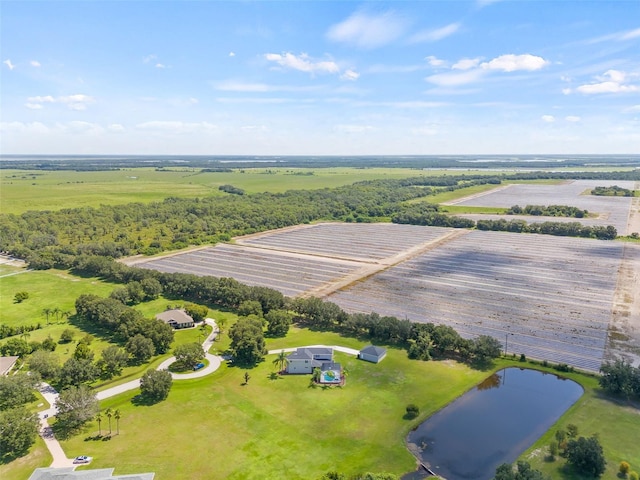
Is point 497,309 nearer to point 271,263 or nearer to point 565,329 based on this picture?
point 565,329

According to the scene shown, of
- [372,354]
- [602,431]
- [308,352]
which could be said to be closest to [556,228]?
[372,354]

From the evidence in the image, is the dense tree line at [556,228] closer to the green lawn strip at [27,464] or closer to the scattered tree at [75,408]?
the scattered tree at [75,408]

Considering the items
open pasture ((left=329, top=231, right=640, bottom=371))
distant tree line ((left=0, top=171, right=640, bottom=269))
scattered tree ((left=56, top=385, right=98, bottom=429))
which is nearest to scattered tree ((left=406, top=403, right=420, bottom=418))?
open pasture ((left=329, top=231, right=640, bottom=371))

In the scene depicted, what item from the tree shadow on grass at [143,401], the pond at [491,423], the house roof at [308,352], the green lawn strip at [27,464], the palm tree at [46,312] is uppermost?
the house roof at [308,352]

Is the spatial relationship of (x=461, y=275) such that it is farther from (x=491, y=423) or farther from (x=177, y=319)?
(x=177, y=319)

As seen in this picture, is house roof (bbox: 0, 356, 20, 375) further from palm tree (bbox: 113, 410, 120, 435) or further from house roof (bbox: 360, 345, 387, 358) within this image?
house roof (bbox: 360, 345, 387, 358)

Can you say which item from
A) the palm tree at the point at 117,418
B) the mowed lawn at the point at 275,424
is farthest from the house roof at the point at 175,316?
the palm tree at the point at 117,418

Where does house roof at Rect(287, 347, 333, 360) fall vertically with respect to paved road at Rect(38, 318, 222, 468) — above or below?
above
